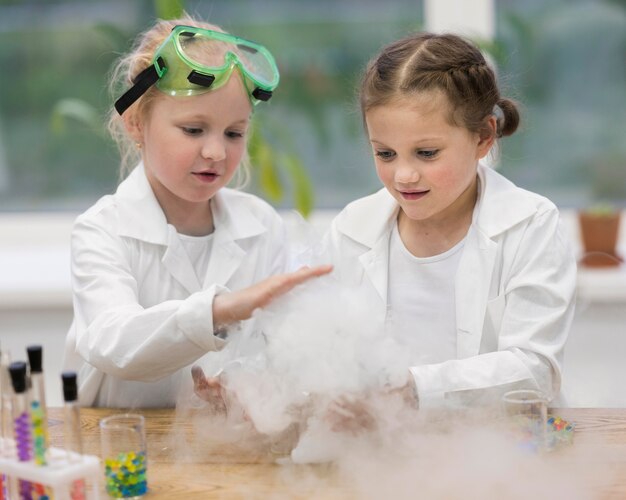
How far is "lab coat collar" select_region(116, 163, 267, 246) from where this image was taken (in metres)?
1.91

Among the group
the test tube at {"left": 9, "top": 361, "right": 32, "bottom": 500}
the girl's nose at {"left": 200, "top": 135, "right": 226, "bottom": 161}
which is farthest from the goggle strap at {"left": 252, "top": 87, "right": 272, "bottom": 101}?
the test tube at {"left": 9, "top": 361, "right": 32, "bottom": 500}

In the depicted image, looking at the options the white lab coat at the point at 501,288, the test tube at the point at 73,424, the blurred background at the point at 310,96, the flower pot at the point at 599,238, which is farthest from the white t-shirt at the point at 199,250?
the flower pot at the point at 599,238

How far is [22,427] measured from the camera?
49.9 inches

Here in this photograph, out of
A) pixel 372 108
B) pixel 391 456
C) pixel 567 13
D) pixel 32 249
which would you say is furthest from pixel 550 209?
pixel 32 249

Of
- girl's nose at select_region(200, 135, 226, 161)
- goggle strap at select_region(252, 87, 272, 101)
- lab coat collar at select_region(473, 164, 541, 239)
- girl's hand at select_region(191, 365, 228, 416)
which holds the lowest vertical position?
girl's hand at select_region(191, 365, 228, 416)

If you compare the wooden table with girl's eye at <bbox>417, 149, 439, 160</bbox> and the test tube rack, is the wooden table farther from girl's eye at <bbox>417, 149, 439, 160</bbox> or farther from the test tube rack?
girl's eye at <bbox>417, 149, 439, 160</bbox>

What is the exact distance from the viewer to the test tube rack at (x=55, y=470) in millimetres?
1231

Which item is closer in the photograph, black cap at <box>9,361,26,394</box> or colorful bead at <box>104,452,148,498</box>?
black cap at <box>9,361,26,394</box>

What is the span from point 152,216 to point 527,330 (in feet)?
2.54

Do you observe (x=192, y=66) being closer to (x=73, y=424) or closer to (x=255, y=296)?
(x=255, y=296)

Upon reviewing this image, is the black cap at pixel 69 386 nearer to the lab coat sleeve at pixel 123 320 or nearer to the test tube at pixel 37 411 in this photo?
the test tube at pixel 37 411

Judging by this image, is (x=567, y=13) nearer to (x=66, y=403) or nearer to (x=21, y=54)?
(x=21, y=54)

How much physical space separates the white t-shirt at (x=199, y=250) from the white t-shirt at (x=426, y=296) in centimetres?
39

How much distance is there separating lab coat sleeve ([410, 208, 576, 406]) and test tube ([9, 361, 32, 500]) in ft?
1.94
